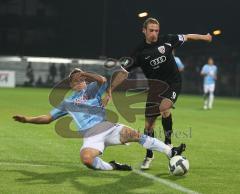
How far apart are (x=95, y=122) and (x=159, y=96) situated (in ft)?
5.58

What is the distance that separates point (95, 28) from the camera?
4456 cm

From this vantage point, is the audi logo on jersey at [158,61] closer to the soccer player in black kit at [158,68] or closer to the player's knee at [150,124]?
the soccer player in black kit at [158,68]

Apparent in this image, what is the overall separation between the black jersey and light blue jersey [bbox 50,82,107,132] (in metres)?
1.02

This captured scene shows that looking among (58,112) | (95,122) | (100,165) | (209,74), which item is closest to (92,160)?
(100,165)

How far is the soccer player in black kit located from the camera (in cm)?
960

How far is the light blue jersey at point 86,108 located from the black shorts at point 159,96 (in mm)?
1236

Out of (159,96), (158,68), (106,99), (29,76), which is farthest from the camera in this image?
(29,76)

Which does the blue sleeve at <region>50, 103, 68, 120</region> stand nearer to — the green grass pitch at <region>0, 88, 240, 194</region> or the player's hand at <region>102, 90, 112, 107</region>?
the player's hand at <region>102, 90, 112, 107</region>

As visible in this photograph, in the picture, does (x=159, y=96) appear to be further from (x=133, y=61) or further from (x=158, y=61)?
(x=133, y=61)

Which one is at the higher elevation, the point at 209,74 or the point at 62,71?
the point at 209,74

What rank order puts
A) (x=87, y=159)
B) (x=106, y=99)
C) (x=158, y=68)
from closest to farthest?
1. (x=87, y=159)
2. (x=106, y=99)
3. (x=158, y=68)

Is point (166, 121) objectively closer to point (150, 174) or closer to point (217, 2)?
point (150, 174)

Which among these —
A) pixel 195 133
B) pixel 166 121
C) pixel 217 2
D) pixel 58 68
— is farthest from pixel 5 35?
pixel 166 121

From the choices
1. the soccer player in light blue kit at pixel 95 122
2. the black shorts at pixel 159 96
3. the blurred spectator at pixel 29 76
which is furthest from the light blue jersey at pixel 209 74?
the soccer player in light blue kit at pixel 95 122
